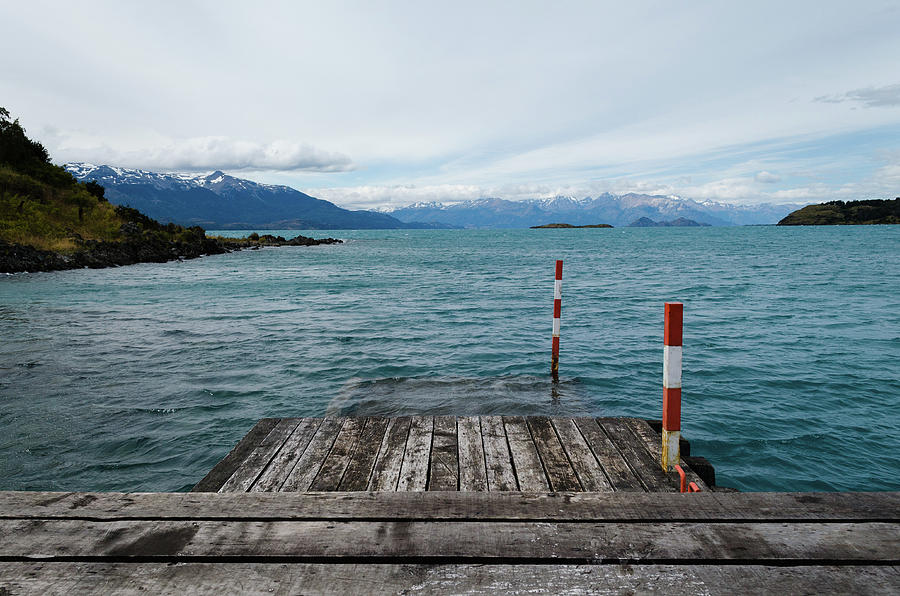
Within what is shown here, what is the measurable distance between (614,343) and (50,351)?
14492 millimetres

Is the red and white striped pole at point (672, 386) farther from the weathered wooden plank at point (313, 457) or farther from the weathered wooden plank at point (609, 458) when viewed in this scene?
the weathered wooden plank at point (313, 457)

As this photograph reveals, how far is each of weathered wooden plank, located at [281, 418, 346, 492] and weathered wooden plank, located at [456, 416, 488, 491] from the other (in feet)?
4.18

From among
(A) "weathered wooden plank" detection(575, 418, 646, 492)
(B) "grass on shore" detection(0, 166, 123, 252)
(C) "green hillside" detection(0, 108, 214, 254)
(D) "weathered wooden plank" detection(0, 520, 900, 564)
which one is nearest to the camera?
(D) "weathered wooden plank" detection(0, 520, 900, 564)

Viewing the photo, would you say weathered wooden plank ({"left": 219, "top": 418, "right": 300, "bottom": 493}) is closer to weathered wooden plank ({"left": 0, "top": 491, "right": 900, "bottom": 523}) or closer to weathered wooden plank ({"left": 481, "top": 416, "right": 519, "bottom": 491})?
weathered wooden plank ({"left": 0, "top": 491, "right": 900, "bottom": 523})

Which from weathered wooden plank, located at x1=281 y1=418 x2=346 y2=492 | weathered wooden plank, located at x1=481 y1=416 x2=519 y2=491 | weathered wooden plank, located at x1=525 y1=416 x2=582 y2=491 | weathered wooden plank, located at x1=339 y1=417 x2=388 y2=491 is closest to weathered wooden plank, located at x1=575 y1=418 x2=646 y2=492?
weathered wooden plank, located at x1=525 y1=416 x2=582 y2=491

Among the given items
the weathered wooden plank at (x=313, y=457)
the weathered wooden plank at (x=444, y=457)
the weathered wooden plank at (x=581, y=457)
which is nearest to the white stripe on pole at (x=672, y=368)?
the weathered wooden plank at (x=581, y=457)

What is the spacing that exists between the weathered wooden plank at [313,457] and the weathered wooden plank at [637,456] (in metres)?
2.79

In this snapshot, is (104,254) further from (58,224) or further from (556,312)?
(556,312)

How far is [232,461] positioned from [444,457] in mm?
1961

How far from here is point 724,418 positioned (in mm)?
8891

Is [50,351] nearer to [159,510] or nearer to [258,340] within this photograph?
[258,340]

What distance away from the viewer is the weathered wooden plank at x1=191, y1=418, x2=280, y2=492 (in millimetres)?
4324

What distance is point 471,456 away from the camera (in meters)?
4.85

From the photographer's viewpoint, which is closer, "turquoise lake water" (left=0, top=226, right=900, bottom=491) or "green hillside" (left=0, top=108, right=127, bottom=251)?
"turquoise lake water" (left=0, top=226, right=900, bottom=491)
